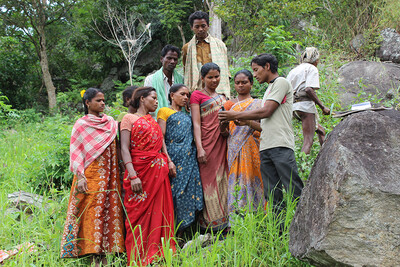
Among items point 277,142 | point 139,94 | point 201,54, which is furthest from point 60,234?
point 201,54

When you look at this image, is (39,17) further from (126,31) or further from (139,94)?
(139,94)

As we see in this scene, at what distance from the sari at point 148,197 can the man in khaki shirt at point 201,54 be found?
3.28ft

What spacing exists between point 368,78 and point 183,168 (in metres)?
5.21

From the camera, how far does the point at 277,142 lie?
2.90 meters

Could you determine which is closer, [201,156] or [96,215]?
[96,215]

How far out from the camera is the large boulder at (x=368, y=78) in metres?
6.54

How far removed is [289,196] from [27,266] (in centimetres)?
226

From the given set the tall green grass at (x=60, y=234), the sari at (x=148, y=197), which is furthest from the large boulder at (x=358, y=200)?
the sari at (x=148, y=197)

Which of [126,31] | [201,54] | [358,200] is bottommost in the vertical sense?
[358,200]

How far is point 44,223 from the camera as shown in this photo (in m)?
3.53

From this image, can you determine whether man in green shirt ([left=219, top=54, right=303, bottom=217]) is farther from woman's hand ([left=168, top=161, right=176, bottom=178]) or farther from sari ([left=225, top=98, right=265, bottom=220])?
woman's hand ([left=168, top=161, right=176, bottom=178])

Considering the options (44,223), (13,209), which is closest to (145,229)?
(44,223)

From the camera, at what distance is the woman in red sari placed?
10.1 ft

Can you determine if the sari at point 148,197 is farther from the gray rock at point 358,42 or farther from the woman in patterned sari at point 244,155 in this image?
the gray rock at point 358,42
